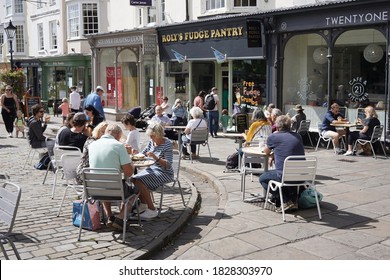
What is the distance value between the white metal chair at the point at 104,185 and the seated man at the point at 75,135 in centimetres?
283

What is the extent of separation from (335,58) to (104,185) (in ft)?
35.4

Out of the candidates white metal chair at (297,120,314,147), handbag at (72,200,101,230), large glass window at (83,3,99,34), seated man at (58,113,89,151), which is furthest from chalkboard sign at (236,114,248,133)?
large glass window at (83,3,99,34)

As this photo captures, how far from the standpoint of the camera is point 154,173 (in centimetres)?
710

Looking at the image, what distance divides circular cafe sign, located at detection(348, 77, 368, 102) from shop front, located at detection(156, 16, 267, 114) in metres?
3.22

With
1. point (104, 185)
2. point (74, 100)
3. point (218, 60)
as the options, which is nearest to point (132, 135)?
point (104, 185)

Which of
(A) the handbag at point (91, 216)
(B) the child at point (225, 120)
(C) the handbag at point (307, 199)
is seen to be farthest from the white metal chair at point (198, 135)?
(B) the child at point (225, 120)

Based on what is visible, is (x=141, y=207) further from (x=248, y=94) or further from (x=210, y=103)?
(x=248, y=94)

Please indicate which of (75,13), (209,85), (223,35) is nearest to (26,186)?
(223,35)

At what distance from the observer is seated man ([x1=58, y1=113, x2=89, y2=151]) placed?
8906mm

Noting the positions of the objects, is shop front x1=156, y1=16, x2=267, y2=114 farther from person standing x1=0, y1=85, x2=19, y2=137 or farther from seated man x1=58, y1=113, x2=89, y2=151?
seated man x1=58, y1=113, x2=89, y2=151

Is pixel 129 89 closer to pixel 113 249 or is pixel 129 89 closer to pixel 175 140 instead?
pixel 175 140

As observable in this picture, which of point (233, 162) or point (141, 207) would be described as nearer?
point (141, 207)

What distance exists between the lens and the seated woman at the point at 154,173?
705cm

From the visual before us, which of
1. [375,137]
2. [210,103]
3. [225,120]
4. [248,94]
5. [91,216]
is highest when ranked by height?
[248,94]
